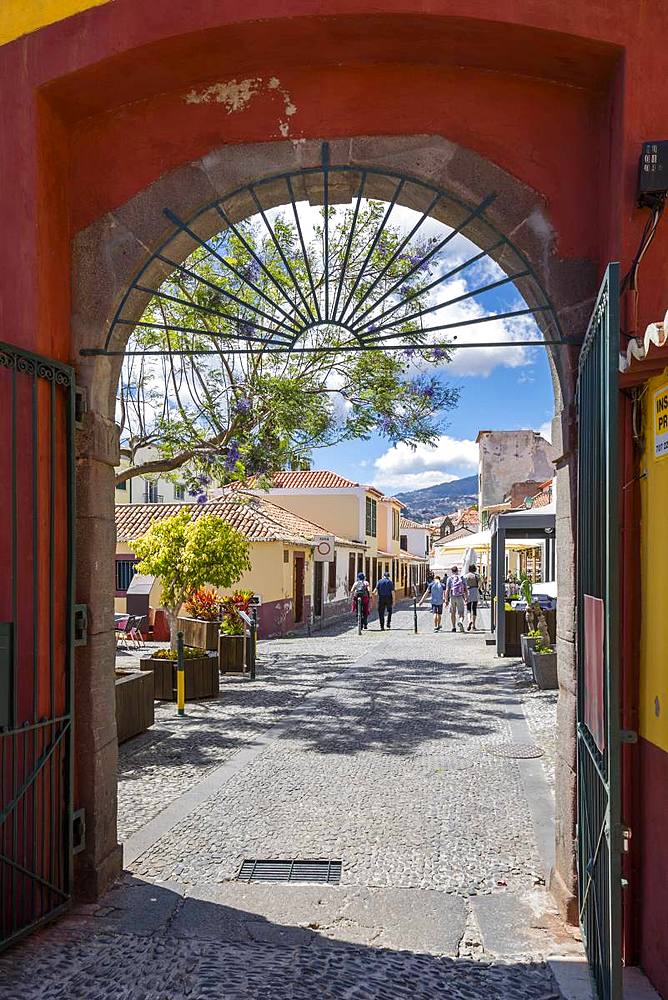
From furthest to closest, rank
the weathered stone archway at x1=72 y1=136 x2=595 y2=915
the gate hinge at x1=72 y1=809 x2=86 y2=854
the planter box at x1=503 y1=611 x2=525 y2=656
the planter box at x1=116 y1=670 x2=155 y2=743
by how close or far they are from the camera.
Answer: the planter box at x1=503 y1=611 x2=525 y2=656 → the planter box at x1=116 y1=670 x2=155 y2=743 → the gate hinge at x1=72 y1=809 x2=86 y2=854 → the weathered stone archway at x1=72 y1=136 x2=595 y2=915

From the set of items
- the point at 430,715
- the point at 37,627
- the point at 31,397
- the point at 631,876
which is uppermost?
the point at 31,397

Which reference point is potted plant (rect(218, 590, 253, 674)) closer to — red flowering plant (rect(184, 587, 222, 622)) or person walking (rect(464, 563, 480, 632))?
red flowering plant (rect(184, 587, 222, 622))

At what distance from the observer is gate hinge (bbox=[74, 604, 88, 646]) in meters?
4.58

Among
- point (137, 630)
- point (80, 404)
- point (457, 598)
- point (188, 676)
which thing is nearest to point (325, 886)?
point (80, 404)

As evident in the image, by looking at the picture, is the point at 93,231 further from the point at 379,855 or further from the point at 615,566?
the point at 379,855

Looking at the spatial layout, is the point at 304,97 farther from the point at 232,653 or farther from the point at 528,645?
the point at 232,653

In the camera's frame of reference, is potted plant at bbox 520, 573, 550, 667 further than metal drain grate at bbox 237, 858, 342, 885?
Yes

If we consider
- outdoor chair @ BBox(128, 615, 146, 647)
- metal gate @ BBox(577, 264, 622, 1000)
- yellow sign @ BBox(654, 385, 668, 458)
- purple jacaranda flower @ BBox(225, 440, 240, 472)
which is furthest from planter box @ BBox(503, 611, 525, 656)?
yellow sign @ BBox(654, 385, 668, 458)

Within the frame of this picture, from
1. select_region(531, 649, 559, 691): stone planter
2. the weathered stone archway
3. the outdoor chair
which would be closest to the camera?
the weathered stone archway

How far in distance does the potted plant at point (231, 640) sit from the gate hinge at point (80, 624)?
9124 millimetres

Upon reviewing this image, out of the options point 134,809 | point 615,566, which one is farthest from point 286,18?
point 134,809

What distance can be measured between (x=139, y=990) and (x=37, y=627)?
5.69ft

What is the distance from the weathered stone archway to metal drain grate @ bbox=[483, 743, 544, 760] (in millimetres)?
3549

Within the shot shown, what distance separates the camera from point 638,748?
12.3 feet
